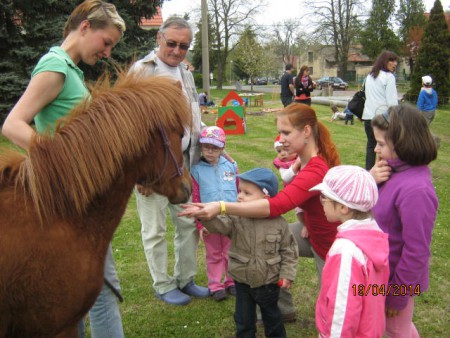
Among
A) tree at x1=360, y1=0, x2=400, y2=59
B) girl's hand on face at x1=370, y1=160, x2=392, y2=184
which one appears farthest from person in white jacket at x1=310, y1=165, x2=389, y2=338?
tree at x1=360, y1=0, x2=400, y2=59

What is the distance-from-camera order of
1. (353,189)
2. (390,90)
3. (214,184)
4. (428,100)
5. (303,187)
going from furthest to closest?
(428,100)
(390,90)
(214,184)
(303,187)
(353,189)

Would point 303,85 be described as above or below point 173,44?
below

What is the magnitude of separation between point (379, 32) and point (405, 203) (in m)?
51.6

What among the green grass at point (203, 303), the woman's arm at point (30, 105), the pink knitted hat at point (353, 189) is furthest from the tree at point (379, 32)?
the woman's arm at point (30, 105)

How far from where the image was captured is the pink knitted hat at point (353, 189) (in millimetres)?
1996

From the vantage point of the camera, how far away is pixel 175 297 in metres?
3.67

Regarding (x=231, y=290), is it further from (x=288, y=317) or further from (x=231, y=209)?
(x=231, y=209)

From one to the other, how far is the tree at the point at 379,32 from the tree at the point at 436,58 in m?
23.5

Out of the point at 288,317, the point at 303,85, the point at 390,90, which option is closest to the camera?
the point at 288,317

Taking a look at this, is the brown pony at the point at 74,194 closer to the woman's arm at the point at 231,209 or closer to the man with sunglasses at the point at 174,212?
the woman's arm at the point at 231,209

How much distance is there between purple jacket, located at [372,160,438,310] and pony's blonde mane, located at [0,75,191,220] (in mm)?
1336

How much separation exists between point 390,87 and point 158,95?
21.3ft

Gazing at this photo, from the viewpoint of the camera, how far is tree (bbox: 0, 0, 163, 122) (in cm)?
1249

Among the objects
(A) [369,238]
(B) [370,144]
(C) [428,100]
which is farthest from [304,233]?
(C) [428,100]
